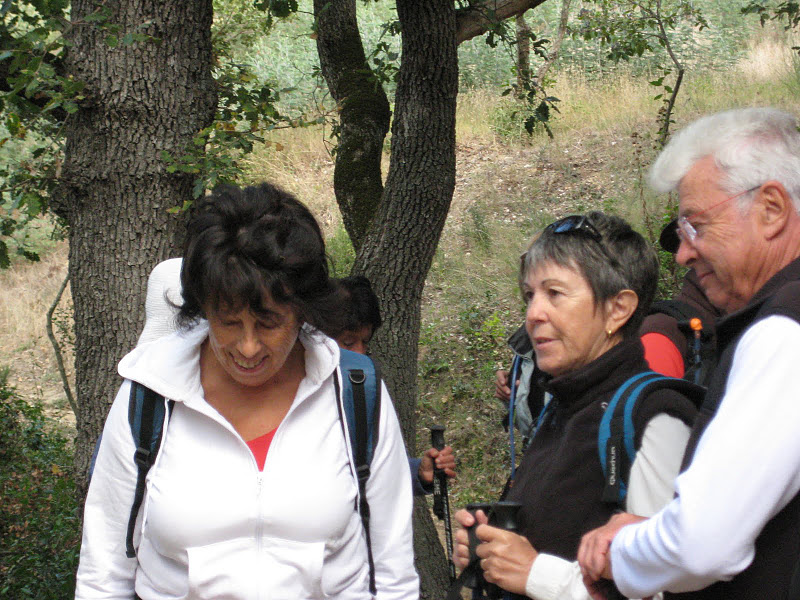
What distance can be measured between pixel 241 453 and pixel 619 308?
1.05m

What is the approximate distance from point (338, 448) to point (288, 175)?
1072 cm

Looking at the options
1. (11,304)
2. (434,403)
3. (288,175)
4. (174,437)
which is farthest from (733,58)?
(174,437)

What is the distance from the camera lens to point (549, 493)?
79.9 inches

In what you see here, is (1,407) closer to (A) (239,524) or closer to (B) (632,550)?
(A) (239,524)

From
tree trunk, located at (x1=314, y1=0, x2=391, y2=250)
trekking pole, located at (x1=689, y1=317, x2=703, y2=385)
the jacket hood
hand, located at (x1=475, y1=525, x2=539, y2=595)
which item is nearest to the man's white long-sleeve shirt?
hand, located at (x1=475, y1=525, x2=539, y2=595)

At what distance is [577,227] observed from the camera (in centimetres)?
227

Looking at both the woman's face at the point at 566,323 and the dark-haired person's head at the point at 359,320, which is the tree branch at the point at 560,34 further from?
the woman's face at the point at 566,323

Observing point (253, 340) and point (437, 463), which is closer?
point (253, 340)

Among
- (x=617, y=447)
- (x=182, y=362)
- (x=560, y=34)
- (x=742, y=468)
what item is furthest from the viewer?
(x=560, y=34)

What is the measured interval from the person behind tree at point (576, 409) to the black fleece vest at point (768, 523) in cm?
22

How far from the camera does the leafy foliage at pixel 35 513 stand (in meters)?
4.23

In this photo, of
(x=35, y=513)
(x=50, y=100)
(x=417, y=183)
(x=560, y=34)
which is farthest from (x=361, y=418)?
(x=560, y=34)

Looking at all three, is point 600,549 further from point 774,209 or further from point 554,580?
point 774,209

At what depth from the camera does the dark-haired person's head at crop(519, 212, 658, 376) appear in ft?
7.30
